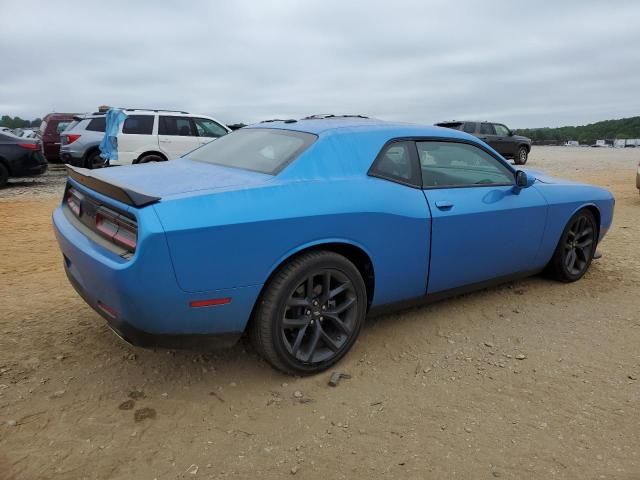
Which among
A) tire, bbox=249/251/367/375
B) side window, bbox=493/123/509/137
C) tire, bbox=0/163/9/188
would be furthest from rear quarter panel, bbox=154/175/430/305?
side window, bbox=493/123/509/137

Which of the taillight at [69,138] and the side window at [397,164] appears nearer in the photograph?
the side window at [397,164]

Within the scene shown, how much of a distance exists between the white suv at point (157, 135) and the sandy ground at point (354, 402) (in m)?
7.33

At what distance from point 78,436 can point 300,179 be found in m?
1.71

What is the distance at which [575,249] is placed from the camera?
4691 millimetres

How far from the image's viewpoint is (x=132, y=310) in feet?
8.05

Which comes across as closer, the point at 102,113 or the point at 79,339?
the point at 79,339

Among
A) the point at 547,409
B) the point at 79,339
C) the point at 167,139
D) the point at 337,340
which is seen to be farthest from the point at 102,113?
the point at 547,409

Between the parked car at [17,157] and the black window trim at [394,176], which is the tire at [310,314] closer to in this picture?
the black window trim at [394,176]

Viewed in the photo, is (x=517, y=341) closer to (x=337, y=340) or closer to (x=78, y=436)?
(x=337, y=340)

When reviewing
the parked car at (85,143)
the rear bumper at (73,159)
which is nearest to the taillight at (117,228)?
the parked car at (85,143)

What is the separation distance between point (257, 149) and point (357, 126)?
69 cm

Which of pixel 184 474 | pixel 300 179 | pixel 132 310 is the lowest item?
pixel 184 474

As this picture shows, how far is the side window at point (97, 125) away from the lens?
485 inches

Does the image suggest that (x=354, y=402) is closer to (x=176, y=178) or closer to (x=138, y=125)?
(x=176, y=178)
